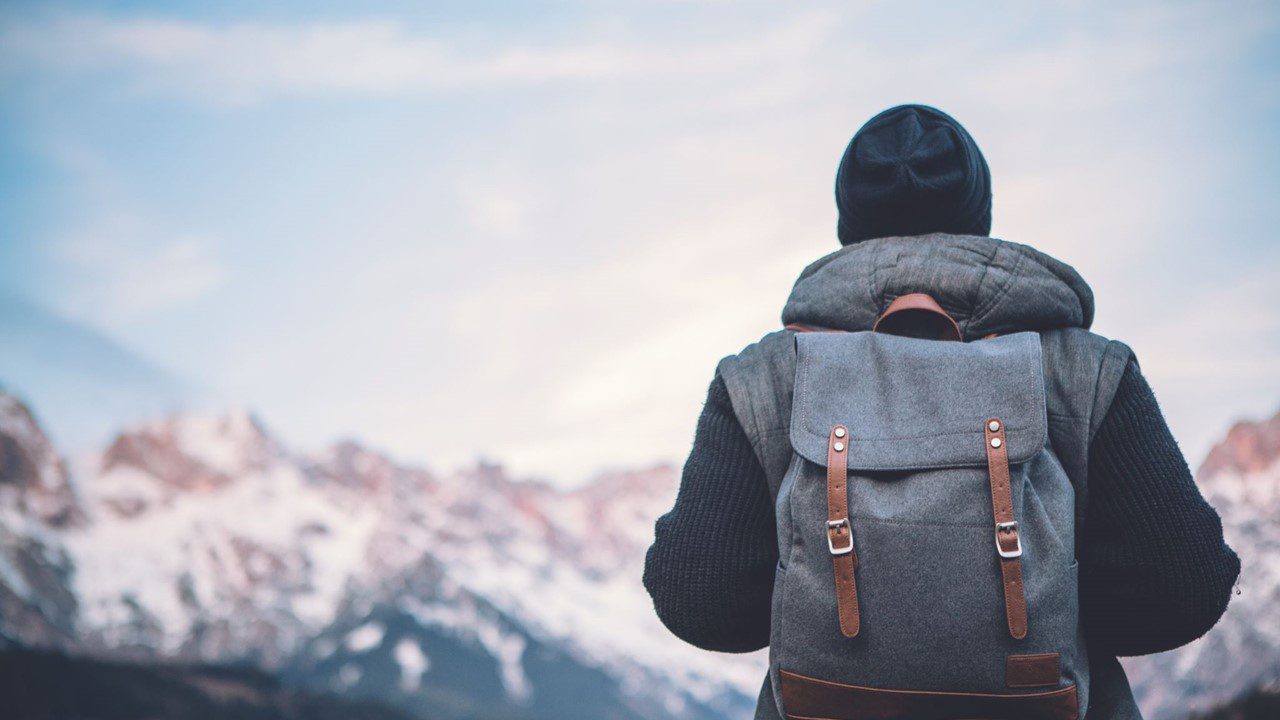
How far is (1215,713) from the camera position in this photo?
122 meters

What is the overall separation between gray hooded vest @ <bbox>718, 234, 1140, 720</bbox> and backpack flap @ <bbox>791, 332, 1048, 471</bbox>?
61 mm

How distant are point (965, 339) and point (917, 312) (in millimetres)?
152

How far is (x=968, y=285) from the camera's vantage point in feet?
9.38

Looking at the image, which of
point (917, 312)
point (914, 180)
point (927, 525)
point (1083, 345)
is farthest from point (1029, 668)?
point (914, 180)

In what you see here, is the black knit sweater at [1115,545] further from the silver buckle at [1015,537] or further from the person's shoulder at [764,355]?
the silver buckle at [1015,537]

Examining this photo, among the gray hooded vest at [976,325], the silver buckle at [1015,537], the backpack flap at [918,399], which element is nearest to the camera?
the silver buckle at [1015,537]

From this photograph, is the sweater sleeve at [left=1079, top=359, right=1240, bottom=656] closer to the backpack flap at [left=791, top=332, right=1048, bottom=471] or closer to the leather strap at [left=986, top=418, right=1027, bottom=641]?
the backpack flap at [left=791, top=332, right=1048, bottom=471]

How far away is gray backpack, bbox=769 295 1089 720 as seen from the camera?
2500 millimetres

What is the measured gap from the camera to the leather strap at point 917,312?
2.81 metres

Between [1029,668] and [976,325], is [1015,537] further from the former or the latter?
[976,325]

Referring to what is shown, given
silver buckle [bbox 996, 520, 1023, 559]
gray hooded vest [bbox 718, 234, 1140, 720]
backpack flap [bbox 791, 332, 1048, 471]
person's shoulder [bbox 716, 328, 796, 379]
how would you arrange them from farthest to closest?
person's shoulder [bbox 716, 328, 796, 379]
gray hooded vest [bbox 718, 234, 1140, 720]
backpack flap [bbox 791, 332, 1048, 471]
silver buckle [bbox 996, 520, 1023, 559]

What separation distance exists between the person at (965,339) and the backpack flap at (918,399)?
0.60ft

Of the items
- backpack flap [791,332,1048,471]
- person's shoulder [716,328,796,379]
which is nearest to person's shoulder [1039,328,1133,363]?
backpack flap [791,332,1048,471]

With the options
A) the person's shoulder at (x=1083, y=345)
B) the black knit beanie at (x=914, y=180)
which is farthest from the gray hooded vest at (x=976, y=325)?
the black knit beanie at (x=914, y=180)
